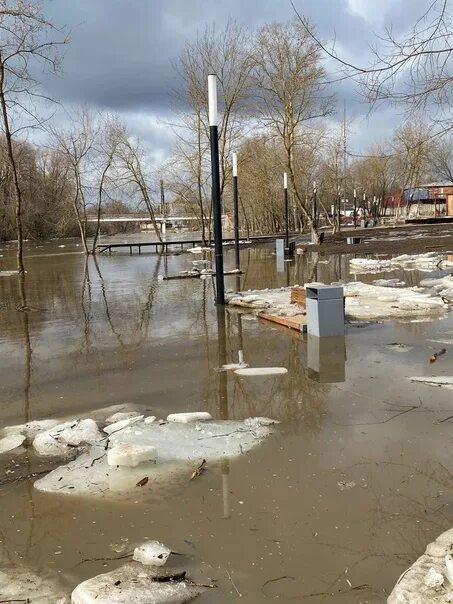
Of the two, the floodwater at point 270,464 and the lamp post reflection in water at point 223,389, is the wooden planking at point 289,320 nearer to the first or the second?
the floodwater at point 270,464

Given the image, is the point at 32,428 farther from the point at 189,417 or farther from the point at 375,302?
the point at 375,302

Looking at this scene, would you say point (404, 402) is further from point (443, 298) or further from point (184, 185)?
point (184, 185)

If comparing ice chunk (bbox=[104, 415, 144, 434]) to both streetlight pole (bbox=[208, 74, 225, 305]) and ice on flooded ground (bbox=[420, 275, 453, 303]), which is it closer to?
streetlight pole (bbox=[208, 74, 225, 305])

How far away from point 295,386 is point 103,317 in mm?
6172

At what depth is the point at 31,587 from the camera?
2875mm

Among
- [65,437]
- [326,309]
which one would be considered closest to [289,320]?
[326,309]

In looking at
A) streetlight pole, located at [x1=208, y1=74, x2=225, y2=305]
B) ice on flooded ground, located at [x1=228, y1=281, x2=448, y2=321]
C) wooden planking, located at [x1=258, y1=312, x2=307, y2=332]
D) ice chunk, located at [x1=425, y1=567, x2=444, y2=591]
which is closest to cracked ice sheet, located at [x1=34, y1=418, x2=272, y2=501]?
ice chunk, located at [x1=425, y1=567, x2=444, y2=591]

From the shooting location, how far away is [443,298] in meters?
10.9

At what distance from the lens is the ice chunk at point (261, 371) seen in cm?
657

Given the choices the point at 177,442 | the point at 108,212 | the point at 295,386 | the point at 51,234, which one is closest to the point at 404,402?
the point at 295,386

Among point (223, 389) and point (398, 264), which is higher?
point (398, 264)

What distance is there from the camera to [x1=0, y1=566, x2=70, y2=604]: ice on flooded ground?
2775 mm

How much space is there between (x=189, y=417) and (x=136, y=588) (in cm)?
230

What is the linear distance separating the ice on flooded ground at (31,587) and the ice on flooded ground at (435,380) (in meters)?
4.17
